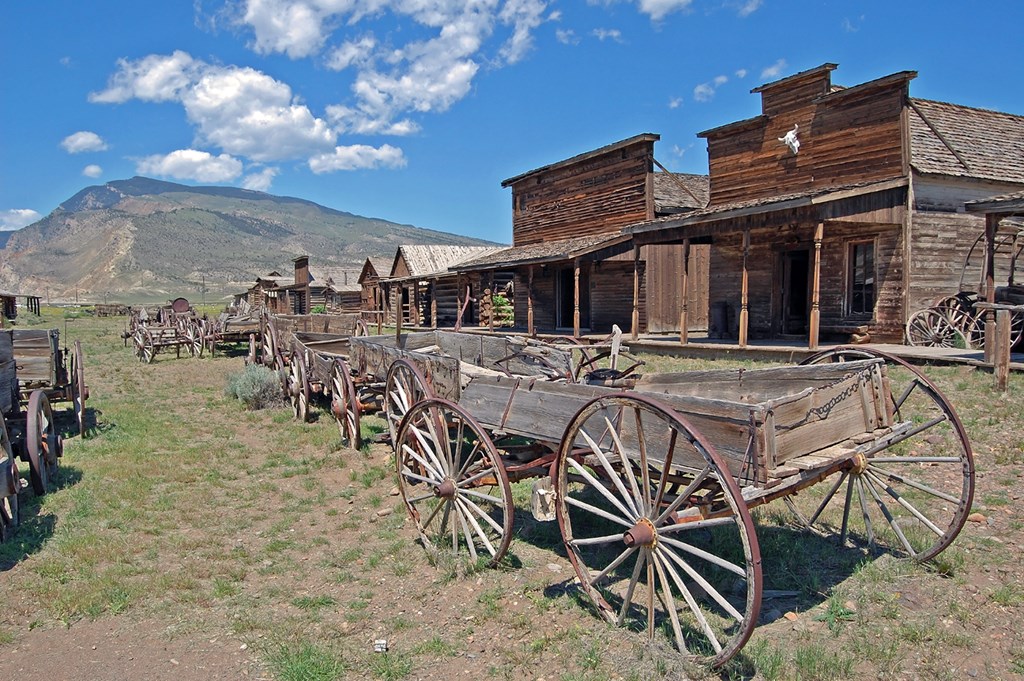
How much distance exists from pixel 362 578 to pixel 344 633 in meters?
0.81

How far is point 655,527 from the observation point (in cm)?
338

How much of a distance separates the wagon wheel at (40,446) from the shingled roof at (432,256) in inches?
1039

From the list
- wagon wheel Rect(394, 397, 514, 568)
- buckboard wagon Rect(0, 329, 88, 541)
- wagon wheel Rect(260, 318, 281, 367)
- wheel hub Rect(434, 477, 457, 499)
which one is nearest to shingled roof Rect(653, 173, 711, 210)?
wagon wheel Rect(260, 318, 281, 367)

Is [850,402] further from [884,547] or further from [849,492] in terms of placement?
[884,547]

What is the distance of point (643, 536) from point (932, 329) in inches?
460

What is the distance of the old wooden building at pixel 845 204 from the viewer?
12680 mm

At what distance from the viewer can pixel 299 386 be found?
10.4 metres

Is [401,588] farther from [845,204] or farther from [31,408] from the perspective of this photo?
[845,204]

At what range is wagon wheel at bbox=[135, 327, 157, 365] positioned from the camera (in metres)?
18.7

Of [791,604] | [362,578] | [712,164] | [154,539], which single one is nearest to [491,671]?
[362,578]

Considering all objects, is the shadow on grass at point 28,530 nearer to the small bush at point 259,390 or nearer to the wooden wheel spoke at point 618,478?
the wooden wheel spoke at point 618,478

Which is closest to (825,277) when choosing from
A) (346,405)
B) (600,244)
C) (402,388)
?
(600,244)

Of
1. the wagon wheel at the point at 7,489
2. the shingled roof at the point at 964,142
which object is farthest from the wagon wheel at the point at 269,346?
the shingled roof at the point at 964,142

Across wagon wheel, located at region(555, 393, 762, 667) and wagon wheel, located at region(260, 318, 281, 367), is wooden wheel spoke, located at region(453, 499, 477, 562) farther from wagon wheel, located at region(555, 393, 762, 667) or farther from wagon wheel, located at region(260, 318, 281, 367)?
wagon wheel, located at region(260, 318, 281, 367)
